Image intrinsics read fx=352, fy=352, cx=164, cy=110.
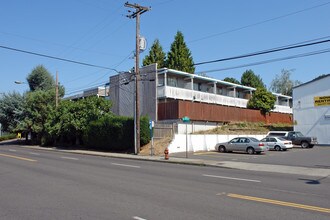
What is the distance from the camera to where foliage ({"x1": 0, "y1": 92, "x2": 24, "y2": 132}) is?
56.8 m

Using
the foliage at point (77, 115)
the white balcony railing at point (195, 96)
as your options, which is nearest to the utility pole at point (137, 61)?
the white balcony railing at point (195, 96)

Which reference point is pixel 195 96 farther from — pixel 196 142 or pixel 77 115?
pixel 77 115

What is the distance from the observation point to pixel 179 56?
58531mm

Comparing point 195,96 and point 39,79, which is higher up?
point 39,79

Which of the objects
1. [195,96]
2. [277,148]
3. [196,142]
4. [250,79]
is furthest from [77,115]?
[250,79]

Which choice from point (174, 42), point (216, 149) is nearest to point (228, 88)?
point (174, 42)

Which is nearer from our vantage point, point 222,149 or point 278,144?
point 222,149

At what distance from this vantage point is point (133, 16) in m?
30.9

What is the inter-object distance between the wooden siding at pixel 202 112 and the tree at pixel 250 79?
38083mm

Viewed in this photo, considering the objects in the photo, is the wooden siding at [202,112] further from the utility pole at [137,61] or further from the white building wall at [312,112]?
the utility pole at [137,61]

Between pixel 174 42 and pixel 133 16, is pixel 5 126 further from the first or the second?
pixel 133 16

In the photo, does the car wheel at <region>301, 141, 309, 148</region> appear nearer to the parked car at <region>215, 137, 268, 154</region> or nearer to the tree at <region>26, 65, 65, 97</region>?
the parked car at <region>215, 137, 268, 154</region>

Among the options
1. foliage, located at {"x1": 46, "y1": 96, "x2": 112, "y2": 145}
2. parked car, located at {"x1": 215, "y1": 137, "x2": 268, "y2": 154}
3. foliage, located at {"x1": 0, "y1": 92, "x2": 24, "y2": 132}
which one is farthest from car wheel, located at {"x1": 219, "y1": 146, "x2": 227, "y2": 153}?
foliage, located at {"x1": 0, "y1": 92, "x2": 24, "y2": 132}

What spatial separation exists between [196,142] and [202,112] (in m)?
7.05
